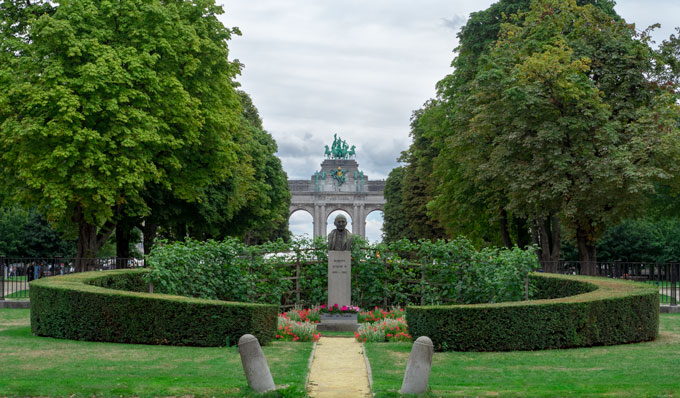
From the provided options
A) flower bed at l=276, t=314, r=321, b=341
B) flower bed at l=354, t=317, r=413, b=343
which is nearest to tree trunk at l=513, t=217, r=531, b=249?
flower bed at l=354, t=317, r=413, b=343

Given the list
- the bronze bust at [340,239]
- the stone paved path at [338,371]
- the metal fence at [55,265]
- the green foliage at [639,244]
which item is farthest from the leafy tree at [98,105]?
the green foliage at [639,244]

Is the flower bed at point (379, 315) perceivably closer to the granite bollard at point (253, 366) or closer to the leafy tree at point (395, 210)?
the granite bollard at point (253, 366)

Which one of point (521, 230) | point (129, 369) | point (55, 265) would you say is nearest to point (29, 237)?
point (55, 265)

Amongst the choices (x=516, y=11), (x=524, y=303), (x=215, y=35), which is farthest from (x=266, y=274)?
(x=516, y=11)

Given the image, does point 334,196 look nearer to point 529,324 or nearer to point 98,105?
point 98,105

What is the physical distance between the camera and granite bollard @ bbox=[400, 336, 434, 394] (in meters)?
8.50

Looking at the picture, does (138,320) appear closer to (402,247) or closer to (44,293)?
(44,293)

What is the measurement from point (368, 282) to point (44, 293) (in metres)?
8.67

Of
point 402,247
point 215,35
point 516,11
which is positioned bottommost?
point 402,247

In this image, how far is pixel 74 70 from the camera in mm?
23297

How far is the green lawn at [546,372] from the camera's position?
8641mm

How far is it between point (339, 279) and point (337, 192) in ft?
274

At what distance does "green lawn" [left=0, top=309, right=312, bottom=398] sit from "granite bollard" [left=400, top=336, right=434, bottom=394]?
1288mm

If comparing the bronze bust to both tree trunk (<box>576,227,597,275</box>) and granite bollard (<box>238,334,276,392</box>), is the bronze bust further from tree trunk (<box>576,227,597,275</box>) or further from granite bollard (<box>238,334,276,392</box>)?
tree trunk (<box>576,227,597,275</box>)
